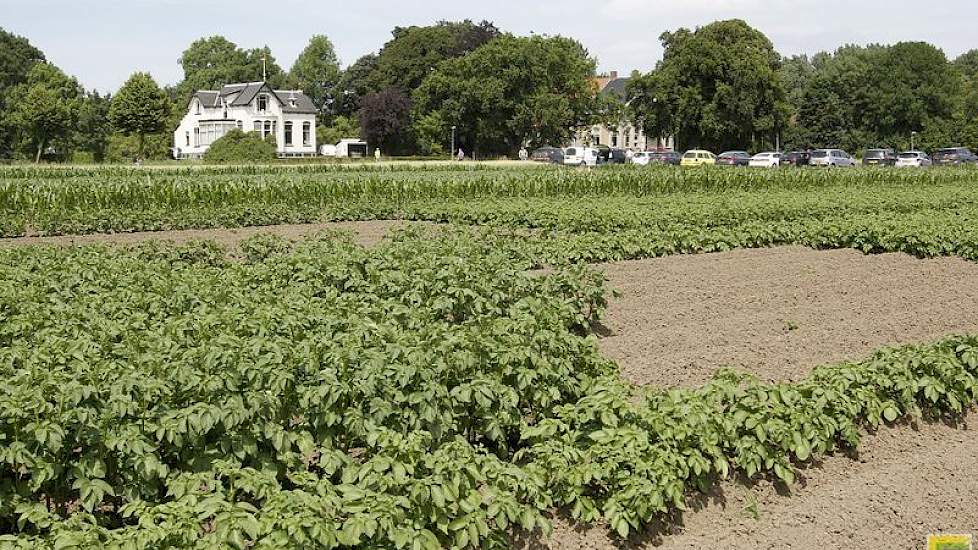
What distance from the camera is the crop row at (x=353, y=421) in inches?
188

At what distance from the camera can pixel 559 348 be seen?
7312 millimetres

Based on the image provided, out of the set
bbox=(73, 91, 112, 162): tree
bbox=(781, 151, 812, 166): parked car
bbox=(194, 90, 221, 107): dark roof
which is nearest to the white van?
bbox=(781, 151, 812, 166): parked car

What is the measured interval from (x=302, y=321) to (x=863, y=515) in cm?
394

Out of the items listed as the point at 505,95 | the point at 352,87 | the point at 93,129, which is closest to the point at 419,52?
the point at 352,87

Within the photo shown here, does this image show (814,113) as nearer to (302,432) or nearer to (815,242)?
(815,242)

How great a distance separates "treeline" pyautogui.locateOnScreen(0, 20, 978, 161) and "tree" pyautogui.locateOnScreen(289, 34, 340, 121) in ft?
44.2

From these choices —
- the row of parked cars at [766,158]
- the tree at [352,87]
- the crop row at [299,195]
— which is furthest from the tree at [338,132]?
the crop row at [299,195]

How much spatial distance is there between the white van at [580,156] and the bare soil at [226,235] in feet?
132

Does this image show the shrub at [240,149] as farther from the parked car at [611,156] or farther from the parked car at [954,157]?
the parked car at [954,157]

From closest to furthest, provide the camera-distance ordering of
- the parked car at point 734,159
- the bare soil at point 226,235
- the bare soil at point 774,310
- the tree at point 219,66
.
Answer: the bare soil at point 774,310
the bare soil at point 226,235
the parked car at point 734,159
the tree at point 219,66

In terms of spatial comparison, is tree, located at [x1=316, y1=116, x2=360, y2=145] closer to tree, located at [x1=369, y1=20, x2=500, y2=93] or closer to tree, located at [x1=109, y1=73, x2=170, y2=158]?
tree, located at [x1=369, y1=20, x2=500, y2=93]

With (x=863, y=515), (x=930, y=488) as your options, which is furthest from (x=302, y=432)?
(x=930, y=488)

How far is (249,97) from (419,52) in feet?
63.5

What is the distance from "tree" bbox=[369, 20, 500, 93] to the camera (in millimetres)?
92125
